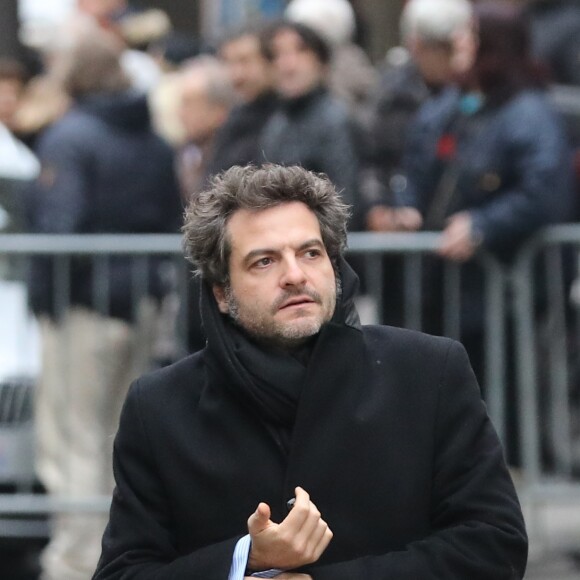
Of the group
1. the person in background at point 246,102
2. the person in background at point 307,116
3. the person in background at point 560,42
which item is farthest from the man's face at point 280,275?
the person in background at point 560,42

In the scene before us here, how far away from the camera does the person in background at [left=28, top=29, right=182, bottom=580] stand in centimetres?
701

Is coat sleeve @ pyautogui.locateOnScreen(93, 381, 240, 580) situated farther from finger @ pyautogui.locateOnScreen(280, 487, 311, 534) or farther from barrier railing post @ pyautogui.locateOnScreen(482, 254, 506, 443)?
barrier railing post @ pyautogui.locateOnScreen(482, 254, 506, 443)

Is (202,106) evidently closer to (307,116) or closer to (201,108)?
(201,108)

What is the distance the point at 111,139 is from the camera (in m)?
7.24

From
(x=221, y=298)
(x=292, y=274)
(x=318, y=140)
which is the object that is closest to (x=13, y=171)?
(x=318, y=140)

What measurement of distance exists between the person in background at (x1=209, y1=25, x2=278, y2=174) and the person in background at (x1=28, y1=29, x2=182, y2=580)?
0.29 meters

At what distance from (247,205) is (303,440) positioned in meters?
0.52

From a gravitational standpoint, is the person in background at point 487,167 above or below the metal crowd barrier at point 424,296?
above

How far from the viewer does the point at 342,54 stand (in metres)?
8.70

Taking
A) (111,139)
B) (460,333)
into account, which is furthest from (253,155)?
A: (460,333)

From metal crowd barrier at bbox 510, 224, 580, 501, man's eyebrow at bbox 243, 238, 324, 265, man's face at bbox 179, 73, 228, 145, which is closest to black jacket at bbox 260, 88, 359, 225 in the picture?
metal crowd barrier at bbox 510, 224, 580, 501

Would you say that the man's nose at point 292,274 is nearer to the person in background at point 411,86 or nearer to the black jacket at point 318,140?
the black jacket at point 318,140

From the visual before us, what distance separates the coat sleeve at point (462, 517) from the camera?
343cm

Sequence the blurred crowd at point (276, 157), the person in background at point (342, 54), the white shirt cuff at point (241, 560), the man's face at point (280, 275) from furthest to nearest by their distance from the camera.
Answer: the person in background at point (342, 54) → the blurred crowd at point (276, 157) → the man's face at point (280, 275) → the white shirt cuff at point (241, 560)
